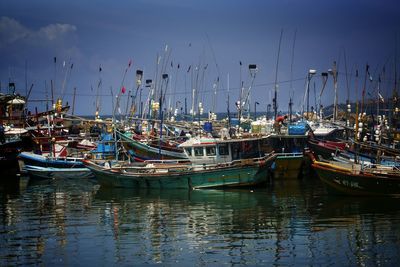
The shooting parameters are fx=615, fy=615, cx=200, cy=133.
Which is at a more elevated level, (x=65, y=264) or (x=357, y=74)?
(x=357, y=74)

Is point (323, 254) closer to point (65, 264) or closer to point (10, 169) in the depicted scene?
point (65, 264)

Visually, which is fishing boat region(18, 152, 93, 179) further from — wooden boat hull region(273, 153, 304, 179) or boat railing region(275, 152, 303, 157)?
boat railing region(275, 152, 303, 157)

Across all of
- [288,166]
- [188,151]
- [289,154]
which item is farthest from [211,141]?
[288,166]

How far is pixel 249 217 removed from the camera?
89.5 feet

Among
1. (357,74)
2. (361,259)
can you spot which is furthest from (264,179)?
(361,259)

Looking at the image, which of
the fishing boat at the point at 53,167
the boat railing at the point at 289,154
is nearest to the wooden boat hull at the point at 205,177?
the boat railing at the point at 289,154

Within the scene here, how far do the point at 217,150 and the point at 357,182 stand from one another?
31.4ft

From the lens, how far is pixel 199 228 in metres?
24.8

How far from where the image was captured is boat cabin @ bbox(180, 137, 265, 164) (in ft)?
125

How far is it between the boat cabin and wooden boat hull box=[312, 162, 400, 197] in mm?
6681

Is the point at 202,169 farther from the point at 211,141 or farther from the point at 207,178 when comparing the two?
the point at 211,141

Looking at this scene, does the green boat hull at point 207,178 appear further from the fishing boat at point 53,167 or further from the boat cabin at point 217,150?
the fishing boat at point 53,167

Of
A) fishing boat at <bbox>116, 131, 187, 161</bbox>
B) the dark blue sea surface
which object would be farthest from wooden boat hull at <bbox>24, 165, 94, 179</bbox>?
the dark blue sea surface

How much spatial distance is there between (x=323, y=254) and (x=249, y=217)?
7508 mm
